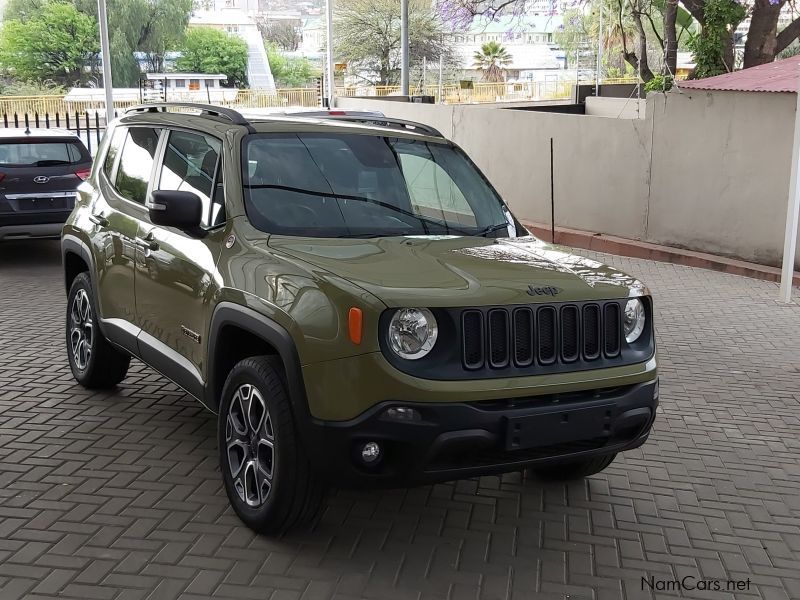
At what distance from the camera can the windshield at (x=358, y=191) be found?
4.94 metres

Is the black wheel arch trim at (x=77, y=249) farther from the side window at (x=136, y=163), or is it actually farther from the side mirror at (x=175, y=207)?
the side mirror at (x=175, y=207)

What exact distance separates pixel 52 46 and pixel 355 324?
76.3 m

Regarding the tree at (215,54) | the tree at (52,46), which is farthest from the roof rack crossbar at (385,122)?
the tree at (215,54)

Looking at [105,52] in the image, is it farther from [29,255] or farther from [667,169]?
[667,169]

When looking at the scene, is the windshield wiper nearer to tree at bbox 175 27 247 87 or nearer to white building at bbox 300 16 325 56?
tree at bbox 175 27 247 87

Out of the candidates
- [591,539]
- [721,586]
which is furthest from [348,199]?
[721,586]

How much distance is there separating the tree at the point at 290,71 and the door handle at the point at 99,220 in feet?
272

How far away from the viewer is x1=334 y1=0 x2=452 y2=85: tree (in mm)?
77812

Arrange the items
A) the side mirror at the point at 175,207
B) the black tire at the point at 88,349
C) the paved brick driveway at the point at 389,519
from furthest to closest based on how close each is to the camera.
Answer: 1. the black tire at the point at 88,349
2. the side mirror at the point at 175,207
3. the paved brick driveway at the point at 389,519

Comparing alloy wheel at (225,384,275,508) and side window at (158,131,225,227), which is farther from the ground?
side window at (158,131,225,227)

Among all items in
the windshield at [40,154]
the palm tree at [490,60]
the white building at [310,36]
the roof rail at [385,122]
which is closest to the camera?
the roof rail at [385,122]

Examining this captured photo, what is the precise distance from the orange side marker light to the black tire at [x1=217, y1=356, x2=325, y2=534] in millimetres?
475

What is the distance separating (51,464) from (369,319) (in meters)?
2.55

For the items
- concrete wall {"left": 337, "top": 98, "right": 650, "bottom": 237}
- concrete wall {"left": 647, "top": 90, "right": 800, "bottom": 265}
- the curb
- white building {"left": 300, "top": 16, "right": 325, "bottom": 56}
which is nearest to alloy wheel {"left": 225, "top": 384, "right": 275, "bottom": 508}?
the curb
